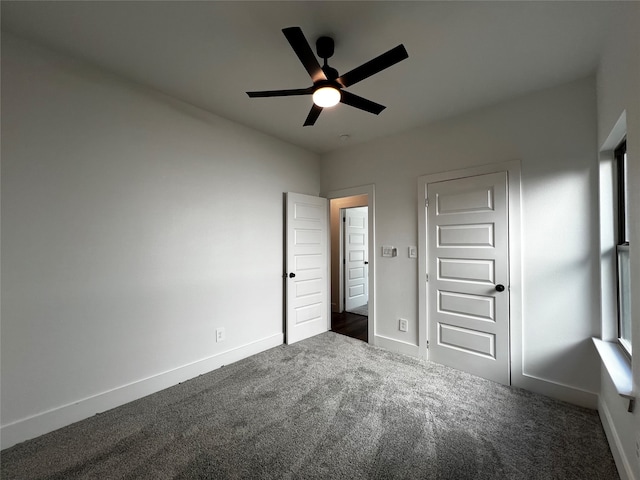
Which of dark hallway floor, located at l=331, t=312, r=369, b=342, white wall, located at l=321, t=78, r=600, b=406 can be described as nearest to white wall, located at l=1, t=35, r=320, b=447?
dark hallway floor, located at l=331, t=312, r=369, b=342

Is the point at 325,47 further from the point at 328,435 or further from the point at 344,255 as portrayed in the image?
the point at 344,255

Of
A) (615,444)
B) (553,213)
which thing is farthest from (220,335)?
(553,213)

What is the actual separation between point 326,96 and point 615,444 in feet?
9.19

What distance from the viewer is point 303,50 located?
143 centimetres

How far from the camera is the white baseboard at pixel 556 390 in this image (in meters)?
2.03

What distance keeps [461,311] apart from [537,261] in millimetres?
805

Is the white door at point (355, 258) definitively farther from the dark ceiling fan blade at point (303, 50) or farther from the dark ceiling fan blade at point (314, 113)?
the dark ceiling fan blade at point (303, 50)

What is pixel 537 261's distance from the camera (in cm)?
226

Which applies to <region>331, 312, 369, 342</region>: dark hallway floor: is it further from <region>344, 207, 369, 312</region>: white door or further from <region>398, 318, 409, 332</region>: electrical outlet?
<region>398, 318, 409, 332</region>: electrical outlet

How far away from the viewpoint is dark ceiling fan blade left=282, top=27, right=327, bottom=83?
132 cm

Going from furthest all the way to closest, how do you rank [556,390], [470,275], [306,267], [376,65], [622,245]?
[306,267] < [470,275] < [556,390] < [622,245] < [376,65]

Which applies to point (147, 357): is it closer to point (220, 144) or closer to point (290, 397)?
point (290, 397)

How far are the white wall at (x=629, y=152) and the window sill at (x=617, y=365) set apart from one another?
0.26 ft

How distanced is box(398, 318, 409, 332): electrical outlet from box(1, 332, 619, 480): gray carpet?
62 centimetres
